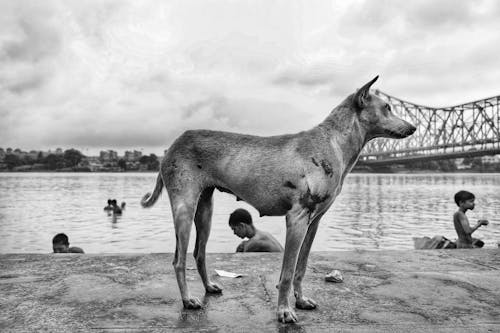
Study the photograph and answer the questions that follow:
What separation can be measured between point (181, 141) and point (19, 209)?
106ft

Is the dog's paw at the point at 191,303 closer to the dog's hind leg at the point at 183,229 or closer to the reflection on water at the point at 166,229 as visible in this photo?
the dog's hind leg at the point at 183,229

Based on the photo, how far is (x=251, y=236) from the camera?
8.21 metres

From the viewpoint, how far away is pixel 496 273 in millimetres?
4887

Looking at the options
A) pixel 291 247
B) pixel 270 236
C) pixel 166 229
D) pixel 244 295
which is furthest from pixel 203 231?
pixel 166 229

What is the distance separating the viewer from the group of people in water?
24.5 feet

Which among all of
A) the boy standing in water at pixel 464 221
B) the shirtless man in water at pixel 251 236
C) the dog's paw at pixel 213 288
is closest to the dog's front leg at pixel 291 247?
the dog's paw at pixel 213 288

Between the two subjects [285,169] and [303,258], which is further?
[303,258]

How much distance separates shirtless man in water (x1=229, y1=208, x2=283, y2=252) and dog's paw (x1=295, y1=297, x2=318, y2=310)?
377 centimetres

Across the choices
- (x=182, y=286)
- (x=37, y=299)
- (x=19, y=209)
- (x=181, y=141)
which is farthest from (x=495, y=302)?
(x=19, y=209)

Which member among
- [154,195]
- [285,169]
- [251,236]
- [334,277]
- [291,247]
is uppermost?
[285,169]

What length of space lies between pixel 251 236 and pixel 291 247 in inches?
197

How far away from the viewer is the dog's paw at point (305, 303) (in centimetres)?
352

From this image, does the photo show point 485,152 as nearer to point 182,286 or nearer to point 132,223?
point 132,223

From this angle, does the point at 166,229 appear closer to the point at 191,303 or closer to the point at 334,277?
the point at 334,277
